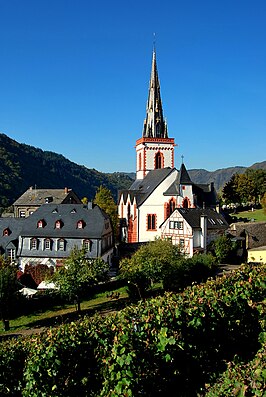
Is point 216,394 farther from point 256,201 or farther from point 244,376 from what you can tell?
point 256,201

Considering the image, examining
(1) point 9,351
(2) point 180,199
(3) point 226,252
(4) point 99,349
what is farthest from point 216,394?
(2) point 180,199

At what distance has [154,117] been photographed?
67062mm

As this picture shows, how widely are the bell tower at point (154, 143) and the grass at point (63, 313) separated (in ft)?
117

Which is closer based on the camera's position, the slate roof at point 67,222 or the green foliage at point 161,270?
the green foliage at point 161,270

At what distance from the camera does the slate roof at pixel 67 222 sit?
42812 millimetres

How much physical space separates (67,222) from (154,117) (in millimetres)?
29739

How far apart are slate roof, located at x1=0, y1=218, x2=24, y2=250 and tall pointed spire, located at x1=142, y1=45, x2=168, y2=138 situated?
27.7 metres

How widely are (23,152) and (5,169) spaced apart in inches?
1401

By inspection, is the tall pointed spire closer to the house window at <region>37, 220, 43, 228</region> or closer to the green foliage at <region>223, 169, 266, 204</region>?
the house window at <region>37, 220, 43, 228</region>

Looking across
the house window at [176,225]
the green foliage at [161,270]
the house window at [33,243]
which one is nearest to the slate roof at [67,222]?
the house window at [33,243]

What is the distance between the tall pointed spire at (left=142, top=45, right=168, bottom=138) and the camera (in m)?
66.6

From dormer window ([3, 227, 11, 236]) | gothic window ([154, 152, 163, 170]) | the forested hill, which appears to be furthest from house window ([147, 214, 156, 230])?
the forested hill

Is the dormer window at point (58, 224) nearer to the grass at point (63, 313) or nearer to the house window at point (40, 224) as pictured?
the house window at point (40, 224)

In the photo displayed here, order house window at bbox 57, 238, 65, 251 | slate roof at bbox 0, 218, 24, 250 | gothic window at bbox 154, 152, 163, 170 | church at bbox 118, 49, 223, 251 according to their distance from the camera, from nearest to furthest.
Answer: house window at bbox 57, 238, 65, 251, slate roof at bbox 0, 218, 24, 250, church at bbox 118, 49, 223, 251, gothic window at bbox 154, 152, 163, 170
